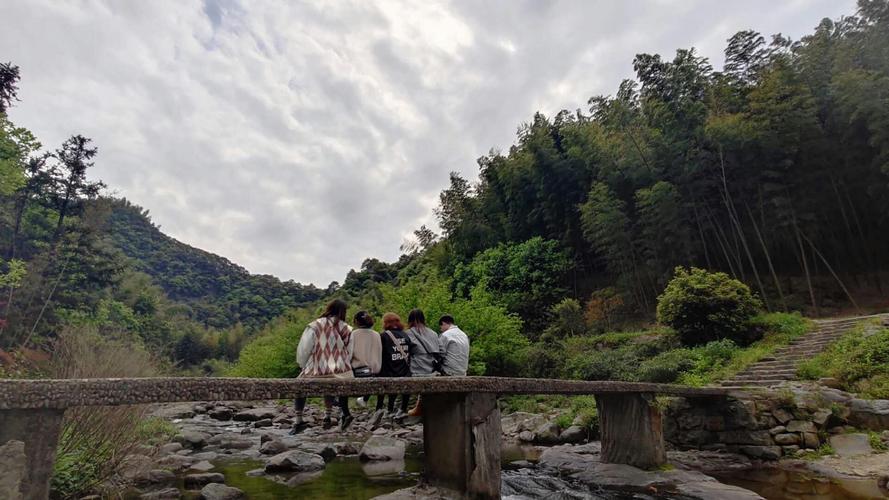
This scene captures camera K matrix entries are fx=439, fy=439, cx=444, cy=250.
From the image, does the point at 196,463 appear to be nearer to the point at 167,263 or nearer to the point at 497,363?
the point at 497,363

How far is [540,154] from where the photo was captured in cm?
2383

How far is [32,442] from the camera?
7.16 feet

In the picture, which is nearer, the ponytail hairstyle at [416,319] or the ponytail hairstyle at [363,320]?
the ponytail hairstyle at [363,320]

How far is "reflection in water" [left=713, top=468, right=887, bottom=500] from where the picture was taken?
514 centimetres

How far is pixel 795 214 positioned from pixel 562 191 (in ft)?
Result: 32.7

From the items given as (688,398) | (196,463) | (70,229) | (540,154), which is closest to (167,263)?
(70,229)

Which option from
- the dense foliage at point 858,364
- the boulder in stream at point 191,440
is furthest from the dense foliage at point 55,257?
the dense foliage at point 858,364

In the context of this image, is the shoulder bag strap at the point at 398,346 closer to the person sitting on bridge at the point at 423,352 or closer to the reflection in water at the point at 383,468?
the person sitting on bridge at the point at 423,352

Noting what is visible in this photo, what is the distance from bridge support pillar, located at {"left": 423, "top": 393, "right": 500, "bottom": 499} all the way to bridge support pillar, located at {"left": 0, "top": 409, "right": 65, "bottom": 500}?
10.0ft

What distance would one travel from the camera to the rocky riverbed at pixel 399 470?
228 inches

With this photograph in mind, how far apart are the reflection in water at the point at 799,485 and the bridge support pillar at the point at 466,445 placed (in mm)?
3697

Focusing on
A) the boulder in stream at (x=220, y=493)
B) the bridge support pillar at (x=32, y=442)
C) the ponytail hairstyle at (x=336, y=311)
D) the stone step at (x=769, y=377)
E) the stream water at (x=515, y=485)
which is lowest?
the stream water at (x=515, y=485)

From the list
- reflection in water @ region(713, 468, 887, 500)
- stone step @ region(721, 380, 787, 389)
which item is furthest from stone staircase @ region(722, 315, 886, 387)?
reflection in water @ region(713, 468, 887, 500)

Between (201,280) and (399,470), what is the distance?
272 feet
